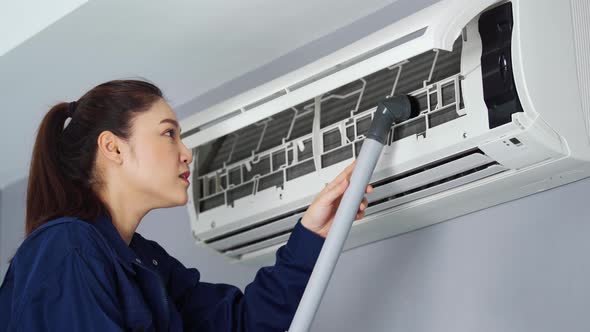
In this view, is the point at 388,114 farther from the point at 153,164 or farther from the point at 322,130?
the point at 153,164

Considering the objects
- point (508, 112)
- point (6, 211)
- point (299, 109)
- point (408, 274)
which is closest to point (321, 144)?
point (299, 109)

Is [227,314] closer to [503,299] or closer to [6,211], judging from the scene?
[503,299]

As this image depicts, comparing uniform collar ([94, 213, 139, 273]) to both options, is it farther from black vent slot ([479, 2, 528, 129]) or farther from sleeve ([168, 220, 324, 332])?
black vent slot ([479, 2, 528, 129])

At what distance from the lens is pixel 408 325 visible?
5.37 feet

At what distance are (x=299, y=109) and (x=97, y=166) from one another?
461 millimetres

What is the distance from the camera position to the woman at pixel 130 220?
1.41 m

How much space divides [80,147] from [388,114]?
58cm

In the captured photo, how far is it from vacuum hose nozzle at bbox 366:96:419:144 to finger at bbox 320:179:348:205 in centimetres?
10

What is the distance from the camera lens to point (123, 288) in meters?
1.42

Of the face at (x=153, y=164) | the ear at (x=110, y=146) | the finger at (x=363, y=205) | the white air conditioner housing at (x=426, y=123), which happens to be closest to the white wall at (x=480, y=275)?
the white air conditioner housing at (x=426, y=123)

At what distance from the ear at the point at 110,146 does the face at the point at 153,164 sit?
0.01m

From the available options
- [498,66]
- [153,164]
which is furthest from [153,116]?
[498,66]

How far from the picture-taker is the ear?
5.18 ft

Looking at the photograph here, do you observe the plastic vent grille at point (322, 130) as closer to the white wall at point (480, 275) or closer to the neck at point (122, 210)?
the white wall at point (480, 275)
